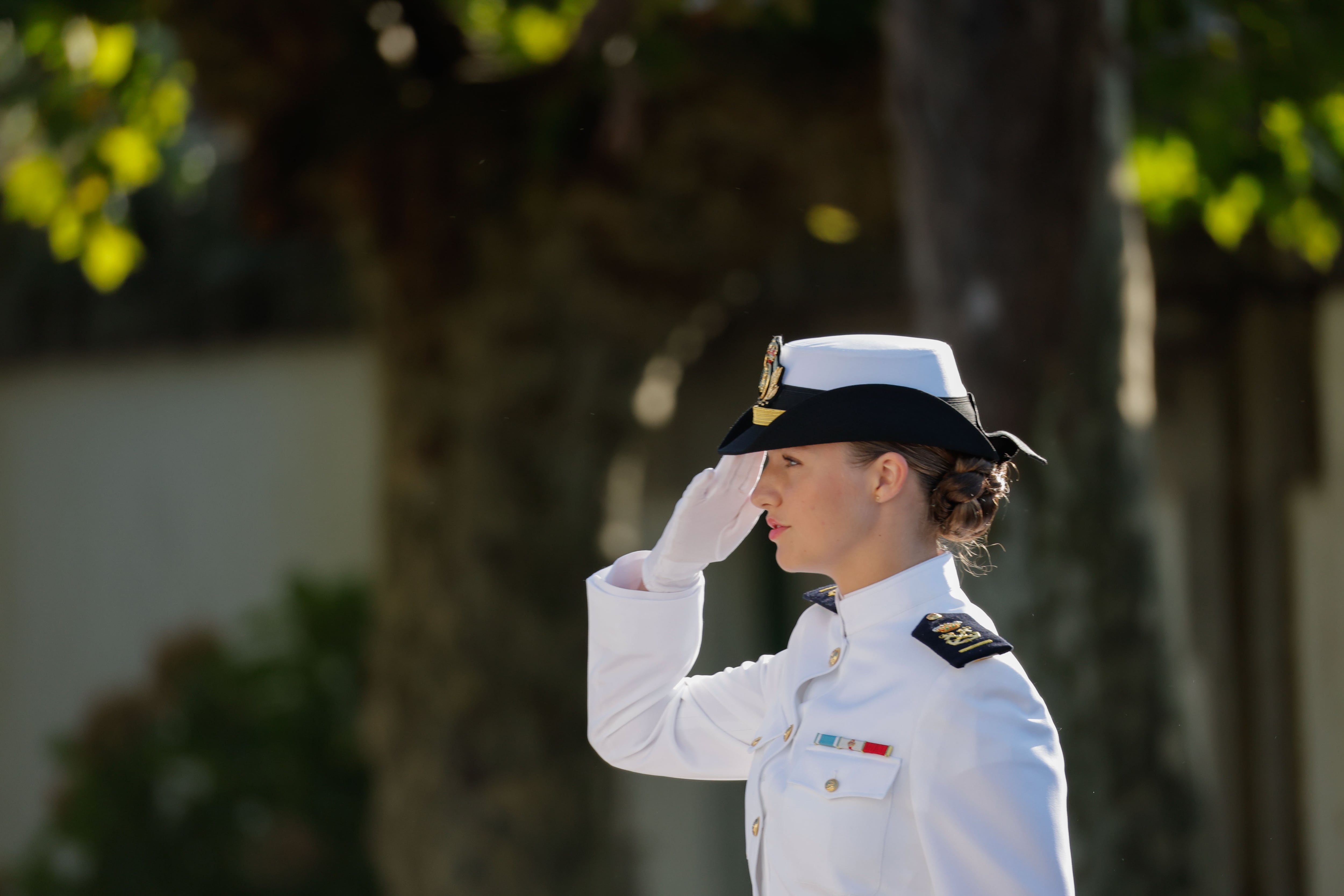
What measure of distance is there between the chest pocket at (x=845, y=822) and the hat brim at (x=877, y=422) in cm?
37

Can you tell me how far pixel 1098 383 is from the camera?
3660mm

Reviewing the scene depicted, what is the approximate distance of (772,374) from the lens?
1918 mm

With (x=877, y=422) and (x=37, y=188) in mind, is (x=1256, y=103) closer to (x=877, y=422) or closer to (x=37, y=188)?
(x=877, y=422)

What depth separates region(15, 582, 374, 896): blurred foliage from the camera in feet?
21.2

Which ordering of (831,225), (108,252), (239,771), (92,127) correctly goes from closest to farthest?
(92,127) → (831,225) → (108,252) → (239,771)

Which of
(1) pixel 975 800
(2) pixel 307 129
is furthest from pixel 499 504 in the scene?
(1) pixel 975 800

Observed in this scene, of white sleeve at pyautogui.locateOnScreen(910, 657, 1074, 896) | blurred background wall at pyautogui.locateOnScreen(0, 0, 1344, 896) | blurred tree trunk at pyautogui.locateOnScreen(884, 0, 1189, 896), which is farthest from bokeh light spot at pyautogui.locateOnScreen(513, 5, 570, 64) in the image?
white sleeve at pyautogui.locateOnScreen(910, 657, 1074, 896)

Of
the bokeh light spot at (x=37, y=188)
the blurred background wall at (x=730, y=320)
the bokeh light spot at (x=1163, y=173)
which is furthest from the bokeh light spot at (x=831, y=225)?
the bokeh light spot at (x=37, y=188)

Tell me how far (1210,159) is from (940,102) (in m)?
1.15

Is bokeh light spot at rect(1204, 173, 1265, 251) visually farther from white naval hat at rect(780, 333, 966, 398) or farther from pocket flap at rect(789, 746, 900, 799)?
pocket flap at rect(789, 746, 900, 799)

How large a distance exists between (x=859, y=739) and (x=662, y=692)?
396 mm

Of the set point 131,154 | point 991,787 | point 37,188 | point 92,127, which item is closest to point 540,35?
point 131,154

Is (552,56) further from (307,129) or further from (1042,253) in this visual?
(1042,253)

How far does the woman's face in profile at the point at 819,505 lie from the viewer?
1806 millimetres
